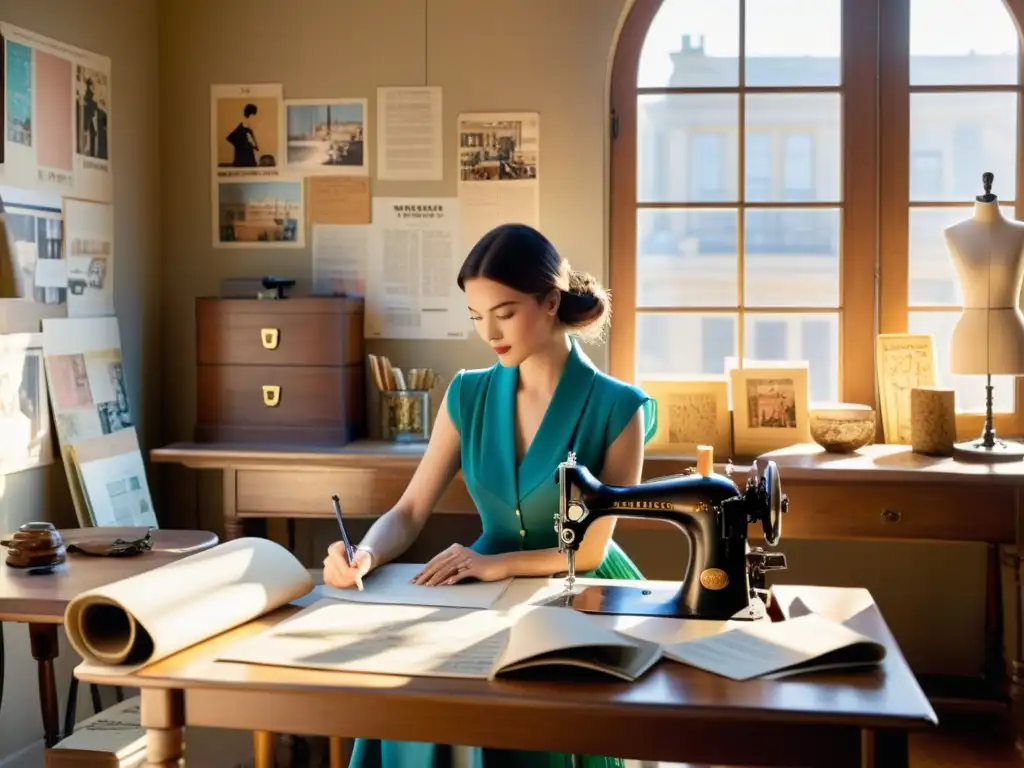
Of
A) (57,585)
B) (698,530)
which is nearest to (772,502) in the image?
(698,530)

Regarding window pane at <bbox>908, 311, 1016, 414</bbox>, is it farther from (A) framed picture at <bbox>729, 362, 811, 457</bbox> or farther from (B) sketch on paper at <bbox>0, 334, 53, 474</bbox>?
(B) sketch on paper at <bbox>0, 334, 53, 474</bbox>

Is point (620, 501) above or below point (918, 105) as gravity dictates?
below

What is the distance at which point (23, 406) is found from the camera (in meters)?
3.05

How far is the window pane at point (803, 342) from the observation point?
12.3 feet

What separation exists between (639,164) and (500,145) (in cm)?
44

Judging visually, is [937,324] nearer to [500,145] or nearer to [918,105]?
[918,105]

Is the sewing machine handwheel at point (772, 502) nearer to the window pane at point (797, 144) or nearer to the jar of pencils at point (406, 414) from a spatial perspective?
the jar of pencils at point (406, 414)

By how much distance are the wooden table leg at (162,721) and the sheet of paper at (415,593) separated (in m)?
0.39

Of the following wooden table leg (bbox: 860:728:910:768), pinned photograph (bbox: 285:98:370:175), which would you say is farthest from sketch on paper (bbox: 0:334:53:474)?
wooden table leg (bbox: 860:728:910:768)

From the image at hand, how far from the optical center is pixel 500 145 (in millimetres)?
3715

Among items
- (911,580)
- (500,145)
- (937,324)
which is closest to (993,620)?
(911,580)

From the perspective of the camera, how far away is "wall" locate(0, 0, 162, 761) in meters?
3.05

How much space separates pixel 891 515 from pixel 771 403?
0.51 meters

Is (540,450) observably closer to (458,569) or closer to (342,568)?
(458,569)
